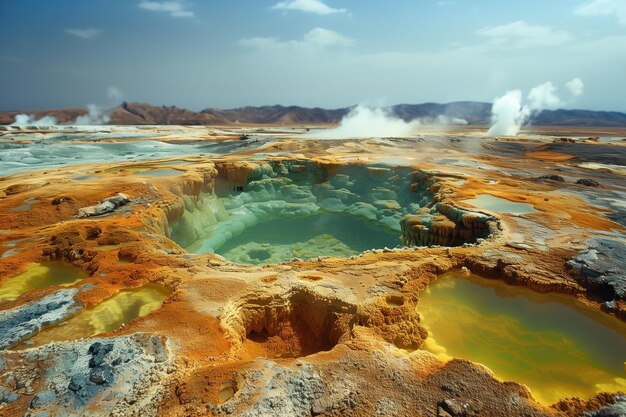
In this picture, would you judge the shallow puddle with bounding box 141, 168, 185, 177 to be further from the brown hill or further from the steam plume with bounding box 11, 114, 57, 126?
the brown hill

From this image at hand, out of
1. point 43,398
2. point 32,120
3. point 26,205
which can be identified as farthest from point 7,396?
point 32,120

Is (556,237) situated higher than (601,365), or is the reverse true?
(556,237)

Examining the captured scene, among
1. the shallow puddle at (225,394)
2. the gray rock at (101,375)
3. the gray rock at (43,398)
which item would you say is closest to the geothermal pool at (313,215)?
the gray rock at (101,375)

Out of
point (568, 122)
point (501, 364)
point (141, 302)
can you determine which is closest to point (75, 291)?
point (141, 302)

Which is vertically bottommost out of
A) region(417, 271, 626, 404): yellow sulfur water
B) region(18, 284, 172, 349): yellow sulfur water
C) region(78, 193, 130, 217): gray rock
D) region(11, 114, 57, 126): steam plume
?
region(417, 271, 626, 404): yellow sulfur water

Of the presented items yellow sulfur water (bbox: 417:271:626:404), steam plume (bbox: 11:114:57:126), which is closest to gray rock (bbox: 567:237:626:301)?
yellow sulfur water (bbox: 417:271:626:404)

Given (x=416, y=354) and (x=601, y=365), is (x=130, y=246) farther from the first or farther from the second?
(x=601, y=365)

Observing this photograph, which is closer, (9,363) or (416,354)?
(9,363)
